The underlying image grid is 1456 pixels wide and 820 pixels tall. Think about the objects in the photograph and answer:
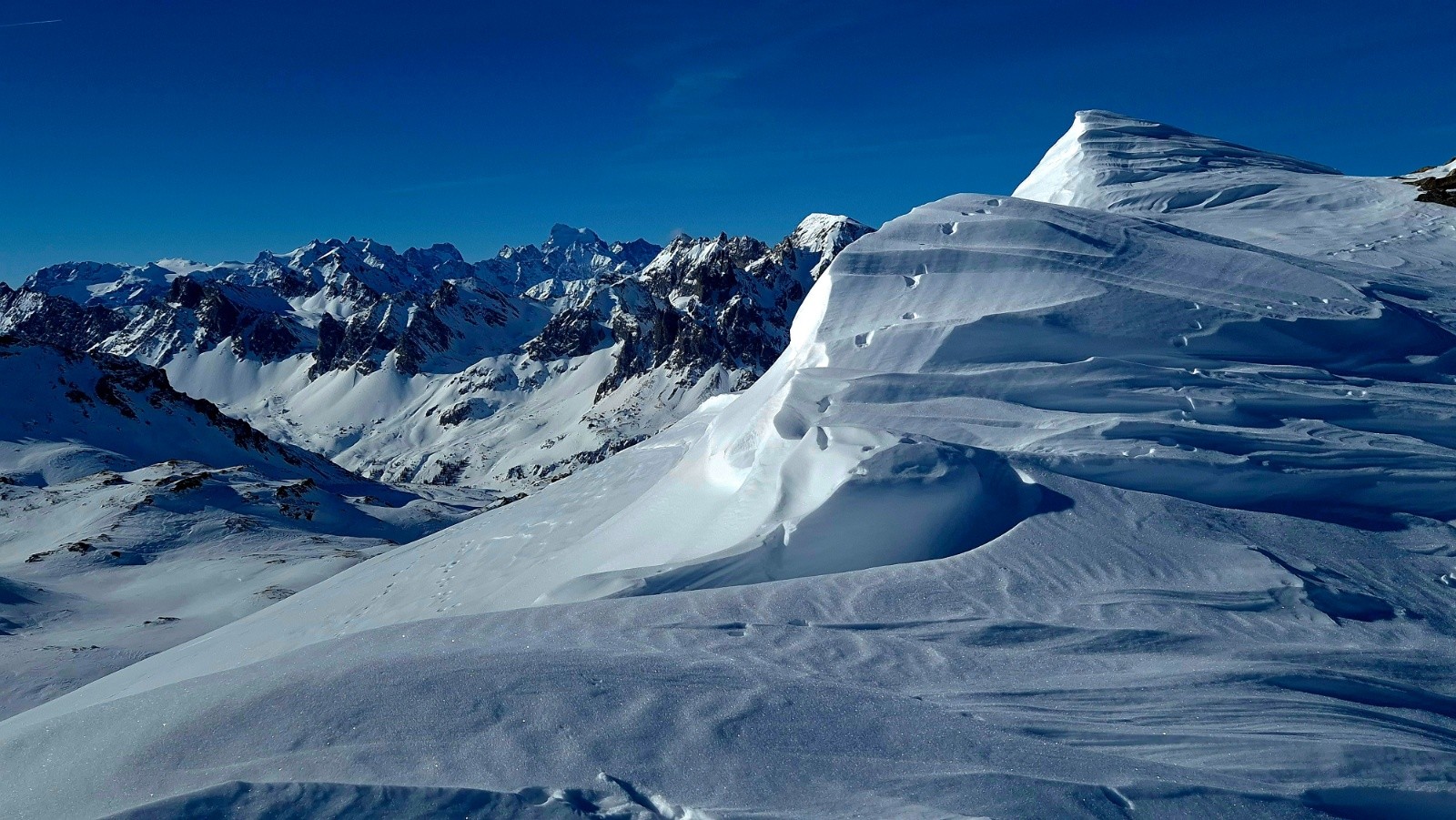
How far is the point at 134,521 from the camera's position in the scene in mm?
42688

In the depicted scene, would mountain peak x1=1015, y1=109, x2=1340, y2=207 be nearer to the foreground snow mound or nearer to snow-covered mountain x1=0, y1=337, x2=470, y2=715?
the foreground snow mound

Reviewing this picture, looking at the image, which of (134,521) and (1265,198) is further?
(134,521)

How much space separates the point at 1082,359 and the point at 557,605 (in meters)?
6.56

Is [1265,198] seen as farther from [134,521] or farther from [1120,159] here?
[134,521]

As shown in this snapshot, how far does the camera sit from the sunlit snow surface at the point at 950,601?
4223 millimetres

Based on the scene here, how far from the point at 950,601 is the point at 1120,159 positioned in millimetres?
19486

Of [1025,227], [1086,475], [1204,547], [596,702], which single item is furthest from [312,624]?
[1025,227]

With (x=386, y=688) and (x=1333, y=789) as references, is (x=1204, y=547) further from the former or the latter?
(x=386, y=688)

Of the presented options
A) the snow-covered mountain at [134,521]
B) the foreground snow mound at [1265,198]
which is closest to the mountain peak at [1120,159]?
the foreground snow mound at [1265,198]

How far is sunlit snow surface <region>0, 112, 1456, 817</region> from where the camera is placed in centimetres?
422

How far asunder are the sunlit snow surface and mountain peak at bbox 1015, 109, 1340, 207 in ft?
27.1

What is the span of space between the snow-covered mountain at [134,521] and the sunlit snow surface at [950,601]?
17.8m

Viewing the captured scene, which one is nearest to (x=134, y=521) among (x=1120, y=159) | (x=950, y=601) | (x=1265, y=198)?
(x=1120, y=159)

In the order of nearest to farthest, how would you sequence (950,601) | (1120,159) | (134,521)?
(950,601), (1120,159), (134,521)
